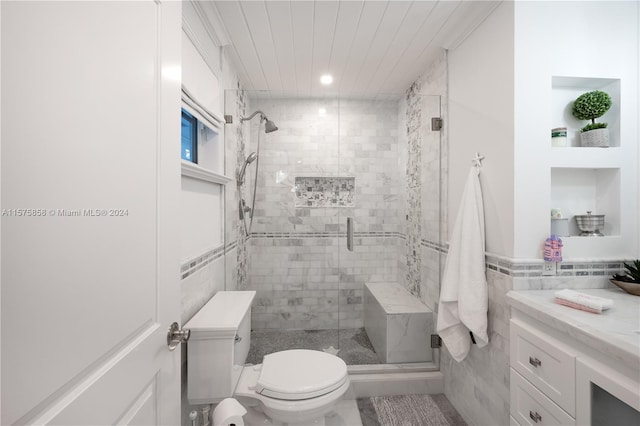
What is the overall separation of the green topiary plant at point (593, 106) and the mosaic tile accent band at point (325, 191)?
1.31m

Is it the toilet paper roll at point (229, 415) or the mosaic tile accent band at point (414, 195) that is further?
the mosaic tile accent band at point (414, 195)

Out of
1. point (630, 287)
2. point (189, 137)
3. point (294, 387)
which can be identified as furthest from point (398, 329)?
point (189, 137)

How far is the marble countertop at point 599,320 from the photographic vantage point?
92 cm

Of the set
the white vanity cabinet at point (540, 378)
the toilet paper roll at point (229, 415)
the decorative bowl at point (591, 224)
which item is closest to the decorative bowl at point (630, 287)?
the decorative bowl at point (591, 224)

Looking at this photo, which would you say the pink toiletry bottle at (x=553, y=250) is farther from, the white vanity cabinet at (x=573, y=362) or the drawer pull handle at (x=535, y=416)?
the drawer pull handle at (x=535, y=416)

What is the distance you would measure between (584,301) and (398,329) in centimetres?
116

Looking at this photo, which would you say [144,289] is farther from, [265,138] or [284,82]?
[284,82]

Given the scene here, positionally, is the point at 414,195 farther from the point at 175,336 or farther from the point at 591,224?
the point at 175,336

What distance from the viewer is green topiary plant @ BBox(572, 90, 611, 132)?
4.77 feet

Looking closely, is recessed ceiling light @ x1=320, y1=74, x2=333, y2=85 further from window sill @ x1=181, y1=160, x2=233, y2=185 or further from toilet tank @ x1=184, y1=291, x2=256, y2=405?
toilet tank @ x1=184, y1=291, x2=256, y2=405

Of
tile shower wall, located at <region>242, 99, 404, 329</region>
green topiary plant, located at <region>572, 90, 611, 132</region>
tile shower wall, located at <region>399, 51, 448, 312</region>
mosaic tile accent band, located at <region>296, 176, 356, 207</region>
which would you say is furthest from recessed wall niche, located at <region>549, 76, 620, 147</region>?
mosaic tile accent band, located at <region>296, 176, 356, 207</region>

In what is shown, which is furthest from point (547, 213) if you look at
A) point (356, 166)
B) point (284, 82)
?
point (284, 82)

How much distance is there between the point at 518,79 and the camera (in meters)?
1.43

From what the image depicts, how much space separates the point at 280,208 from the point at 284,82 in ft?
3.94
